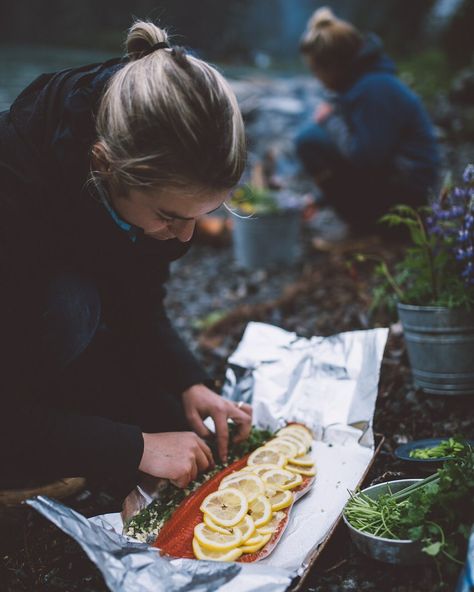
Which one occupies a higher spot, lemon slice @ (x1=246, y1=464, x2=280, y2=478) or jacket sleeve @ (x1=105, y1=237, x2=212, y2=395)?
jacket sleeve @ (x1=105, y1=237, x2=212, y2=395)

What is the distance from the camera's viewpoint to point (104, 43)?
25688 millimetres

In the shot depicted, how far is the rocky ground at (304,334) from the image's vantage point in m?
2.05

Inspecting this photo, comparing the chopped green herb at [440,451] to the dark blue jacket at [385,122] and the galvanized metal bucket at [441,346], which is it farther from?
the dark blue jacket at [385,122]

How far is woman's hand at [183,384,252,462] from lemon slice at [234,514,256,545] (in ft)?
1.35

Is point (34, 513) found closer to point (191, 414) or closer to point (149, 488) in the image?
point (149, 488)

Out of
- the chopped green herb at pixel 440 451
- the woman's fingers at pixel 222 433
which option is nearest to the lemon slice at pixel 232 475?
the woman's fingers at pixel 222 433

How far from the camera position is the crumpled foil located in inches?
70.6

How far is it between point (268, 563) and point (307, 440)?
0.74 m

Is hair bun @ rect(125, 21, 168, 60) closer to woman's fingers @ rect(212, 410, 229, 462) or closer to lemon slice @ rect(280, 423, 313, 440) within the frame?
woman's fingers @ rect(212, 410, 229, 462)

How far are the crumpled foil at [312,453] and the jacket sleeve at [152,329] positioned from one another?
0.48 meters

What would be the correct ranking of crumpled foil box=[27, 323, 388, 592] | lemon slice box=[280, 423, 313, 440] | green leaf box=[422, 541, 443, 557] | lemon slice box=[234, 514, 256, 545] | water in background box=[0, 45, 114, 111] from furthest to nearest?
water in background box=[0, 45, 114, 111]
lemon slice box=[280, 423, 313, 440]
lemon slice box=[234, 514, 256, 545]
crumpled foil box=[27, 323, 388, 592]
green leaf box=[422, 541, 443, 557]

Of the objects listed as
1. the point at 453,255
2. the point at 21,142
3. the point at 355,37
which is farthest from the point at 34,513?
the point at 355,37

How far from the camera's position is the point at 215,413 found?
8.52ft

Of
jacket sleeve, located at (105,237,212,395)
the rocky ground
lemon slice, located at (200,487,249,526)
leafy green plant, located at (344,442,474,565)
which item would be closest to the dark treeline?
the rocky ground
